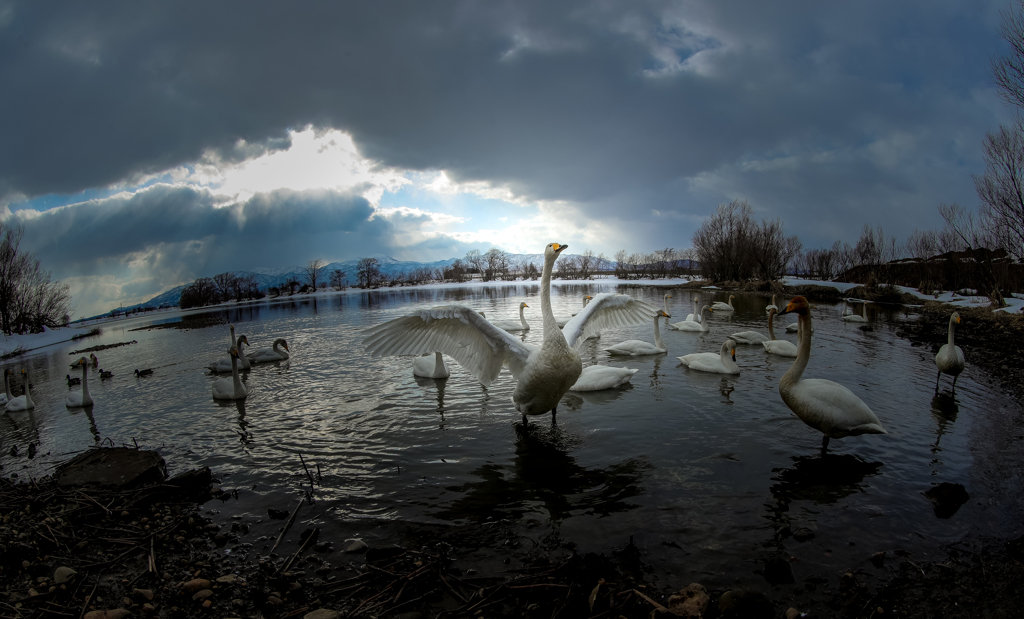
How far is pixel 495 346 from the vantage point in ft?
19.7

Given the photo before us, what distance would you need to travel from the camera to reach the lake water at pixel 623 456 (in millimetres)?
3699

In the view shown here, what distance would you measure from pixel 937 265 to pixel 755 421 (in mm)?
37745

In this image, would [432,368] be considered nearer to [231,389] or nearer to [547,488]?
[231,389]

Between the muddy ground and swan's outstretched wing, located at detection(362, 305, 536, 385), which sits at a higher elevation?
swan's outstretched wing, located at detection(362, 305, 536, 385)

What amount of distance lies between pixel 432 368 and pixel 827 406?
7359mm

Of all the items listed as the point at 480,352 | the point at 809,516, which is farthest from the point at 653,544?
the point at 480,352

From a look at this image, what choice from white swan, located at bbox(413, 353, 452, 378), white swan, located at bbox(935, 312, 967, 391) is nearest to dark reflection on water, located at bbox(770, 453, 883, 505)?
white swan, located at bbox(935, 312, 967, 391)

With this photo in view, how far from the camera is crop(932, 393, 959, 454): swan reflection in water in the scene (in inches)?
222

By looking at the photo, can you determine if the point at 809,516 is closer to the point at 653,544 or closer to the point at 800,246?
the point at 653,544

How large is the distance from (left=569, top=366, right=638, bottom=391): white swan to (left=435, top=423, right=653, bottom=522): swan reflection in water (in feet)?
8.05

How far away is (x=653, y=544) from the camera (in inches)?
139

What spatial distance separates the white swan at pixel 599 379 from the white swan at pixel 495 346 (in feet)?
6.09

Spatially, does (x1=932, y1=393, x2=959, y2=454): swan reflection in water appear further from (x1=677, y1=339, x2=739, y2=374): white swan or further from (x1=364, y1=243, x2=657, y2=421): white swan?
(x1=364, y1=243, x2=657, y2=421): white swan

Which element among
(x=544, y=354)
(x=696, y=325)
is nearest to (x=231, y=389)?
(x=544, y=354)
